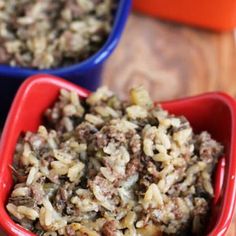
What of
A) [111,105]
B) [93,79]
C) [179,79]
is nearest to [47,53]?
[93,79]

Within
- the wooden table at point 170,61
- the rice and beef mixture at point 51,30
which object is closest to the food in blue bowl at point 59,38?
the rice and beef mixture at point 51,30

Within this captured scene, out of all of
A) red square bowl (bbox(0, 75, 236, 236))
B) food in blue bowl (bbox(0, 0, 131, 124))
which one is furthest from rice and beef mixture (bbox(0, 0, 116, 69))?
red square bowl (bbox(0, 75, 236, 236))

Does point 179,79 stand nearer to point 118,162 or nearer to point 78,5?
point 78,5

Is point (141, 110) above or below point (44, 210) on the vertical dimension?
above

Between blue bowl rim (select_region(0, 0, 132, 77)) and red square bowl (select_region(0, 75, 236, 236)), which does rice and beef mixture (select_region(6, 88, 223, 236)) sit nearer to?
red square bowl (select_region(0, 75, 236, 236))

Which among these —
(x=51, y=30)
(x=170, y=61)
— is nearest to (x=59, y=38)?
(x=51, y=30)

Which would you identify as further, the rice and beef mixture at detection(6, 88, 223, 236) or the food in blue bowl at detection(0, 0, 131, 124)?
the food in blue bowl at detection(0, 0, 131, 124)
